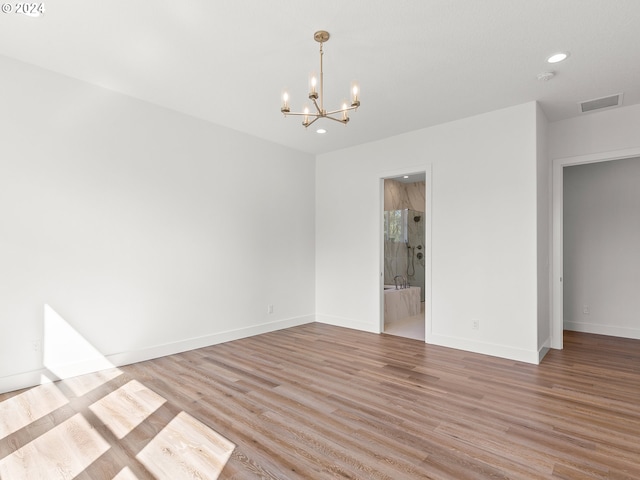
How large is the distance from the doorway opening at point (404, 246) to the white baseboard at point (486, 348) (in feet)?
5.19

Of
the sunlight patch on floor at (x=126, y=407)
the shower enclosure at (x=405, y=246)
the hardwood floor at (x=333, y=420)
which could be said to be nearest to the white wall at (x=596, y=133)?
the hardwood floor at (x=333, y=420)

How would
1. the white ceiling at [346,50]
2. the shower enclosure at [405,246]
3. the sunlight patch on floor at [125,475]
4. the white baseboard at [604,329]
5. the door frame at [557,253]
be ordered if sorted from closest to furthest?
1. the sunlight patch on floor at [125,475]
2. the white ceiling at [346,50]
3. the door frame at [557,253]
4. the white baseboard at [604,329]
5. the shower enclosure at [405,246]

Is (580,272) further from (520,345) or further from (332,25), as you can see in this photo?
(332,25)

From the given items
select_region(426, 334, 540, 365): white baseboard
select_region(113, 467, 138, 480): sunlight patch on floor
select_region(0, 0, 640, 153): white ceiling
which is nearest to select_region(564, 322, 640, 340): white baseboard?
select_region(426, 334, 540, 365): white baseboard

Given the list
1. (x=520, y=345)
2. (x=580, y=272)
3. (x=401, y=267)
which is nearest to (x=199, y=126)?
(x=520, y=345)

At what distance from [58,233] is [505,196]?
4674mm

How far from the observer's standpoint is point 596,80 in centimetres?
336

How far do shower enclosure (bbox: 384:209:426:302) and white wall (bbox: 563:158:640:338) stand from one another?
311 centimetres

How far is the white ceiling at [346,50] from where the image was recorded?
94.8 inches

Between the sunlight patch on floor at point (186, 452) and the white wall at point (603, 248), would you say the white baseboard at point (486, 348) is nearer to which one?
the white wall at point (603, 248)

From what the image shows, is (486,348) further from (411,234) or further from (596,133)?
(411,234)

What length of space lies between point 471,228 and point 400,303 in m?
2.37

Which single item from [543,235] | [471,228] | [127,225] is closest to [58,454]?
[127,225]

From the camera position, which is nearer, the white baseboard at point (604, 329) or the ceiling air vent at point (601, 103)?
the ceiling air vent at point (601, 103)
